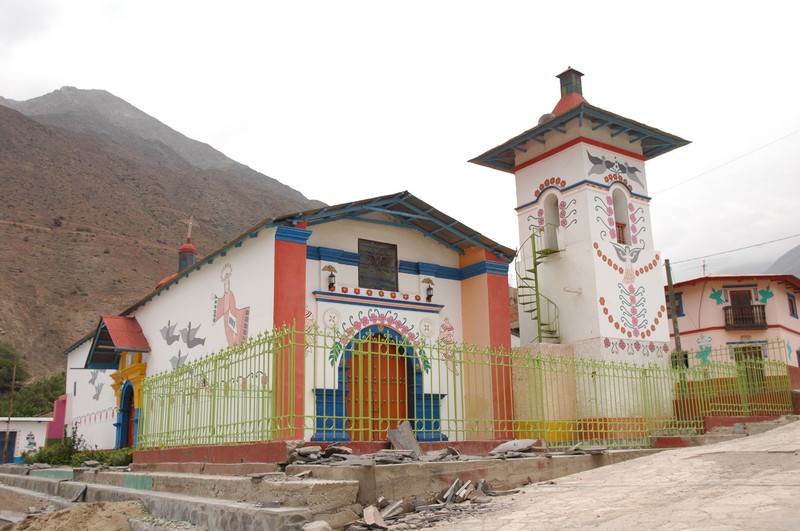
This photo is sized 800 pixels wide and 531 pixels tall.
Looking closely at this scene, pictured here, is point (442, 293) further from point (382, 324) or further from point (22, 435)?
point (22, 435)

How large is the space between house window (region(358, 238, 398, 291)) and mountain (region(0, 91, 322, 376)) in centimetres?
4085

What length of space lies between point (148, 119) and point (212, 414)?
5225 inches

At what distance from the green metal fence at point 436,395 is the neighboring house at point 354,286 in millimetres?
267

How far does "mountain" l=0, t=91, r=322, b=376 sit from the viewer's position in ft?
168

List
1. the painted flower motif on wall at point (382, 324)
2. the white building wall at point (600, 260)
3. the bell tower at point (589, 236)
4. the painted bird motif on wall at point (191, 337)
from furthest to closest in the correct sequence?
1. the bell tower at point (589, 236)
2. the white building wall at point (600, 260)
3. the painted bird motif on wall at point (191, 337)
4. the painted flower motif on wall at point (382, 324)

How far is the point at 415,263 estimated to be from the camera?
49.4 feet

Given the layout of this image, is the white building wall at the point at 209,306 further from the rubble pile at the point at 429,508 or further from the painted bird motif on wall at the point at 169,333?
the rubble pile at the point at 429,508

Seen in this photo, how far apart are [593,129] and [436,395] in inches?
300

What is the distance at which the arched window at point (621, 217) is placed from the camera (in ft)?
57.1

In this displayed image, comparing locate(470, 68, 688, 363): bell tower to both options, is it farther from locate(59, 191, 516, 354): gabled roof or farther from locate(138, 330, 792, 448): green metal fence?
locate(59, 191, 516, 354): gabled roof

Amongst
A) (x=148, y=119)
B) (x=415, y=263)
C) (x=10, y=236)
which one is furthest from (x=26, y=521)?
(x=148, y=119)

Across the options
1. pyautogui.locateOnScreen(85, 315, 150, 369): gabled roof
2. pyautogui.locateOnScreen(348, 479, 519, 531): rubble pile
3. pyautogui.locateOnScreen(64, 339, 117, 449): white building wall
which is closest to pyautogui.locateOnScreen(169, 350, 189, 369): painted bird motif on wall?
pyautogui.locateOnScreen(85, 315, 150, 369): gabled roof

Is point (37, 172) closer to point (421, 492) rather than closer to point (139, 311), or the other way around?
point (139, 311)

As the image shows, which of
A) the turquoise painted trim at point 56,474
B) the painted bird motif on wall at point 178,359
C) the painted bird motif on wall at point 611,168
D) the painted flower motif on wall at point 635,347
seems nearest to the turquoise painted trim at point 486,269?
the painted flower motif on wall at point 635,347
